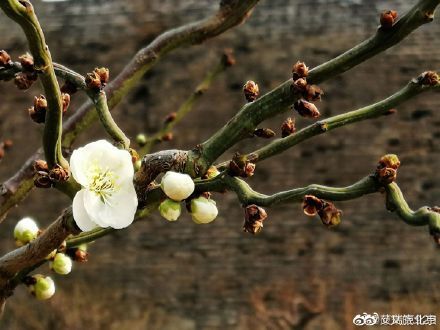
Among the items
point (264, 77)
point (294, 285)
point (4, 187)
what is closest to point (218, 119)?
point (264, 77)

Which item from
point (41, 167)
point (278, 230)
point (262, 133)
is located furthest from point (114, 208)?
point (278, 230)

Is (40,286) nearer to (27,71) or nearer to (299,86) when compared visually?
(27,71)

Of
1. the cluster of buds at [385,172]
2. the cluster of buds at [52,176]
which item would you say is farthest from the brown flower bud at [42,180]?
the cluster of buds at [385,172]

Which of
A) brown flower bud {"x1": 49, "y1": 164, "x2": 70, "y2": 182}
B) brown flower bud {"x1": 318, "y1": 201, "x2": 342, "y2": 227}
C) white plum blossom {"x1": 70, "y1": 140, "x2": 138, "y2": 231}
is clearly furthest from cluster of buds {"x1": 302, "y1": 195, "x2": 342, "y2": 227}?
brown flower bud {"x1": 49, "y1": 164, "x2": 70, "y2": 182}

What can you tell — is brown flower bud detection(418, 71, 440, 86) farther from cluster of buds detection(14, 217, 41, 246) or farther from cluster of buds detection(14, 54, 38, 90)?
cluster of buds detection(14, 217, 41, 246)

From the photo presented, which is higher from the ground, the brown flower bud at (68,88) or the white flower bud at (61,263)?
the brown flower bud at (68,88)

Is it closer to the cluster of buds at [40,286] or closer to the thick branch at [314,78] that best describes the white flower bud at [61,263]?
the cluster of buds at [40,286]
